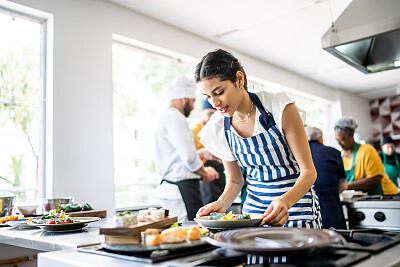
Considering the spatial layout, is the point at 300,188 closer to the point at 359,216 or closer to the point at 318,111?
the point at 359,216

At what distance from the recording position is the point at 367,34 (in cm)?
238

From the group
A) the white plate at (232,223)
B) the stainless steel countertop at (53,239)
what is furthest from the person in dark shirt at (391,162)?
the stainless steel countertop at (53,239)

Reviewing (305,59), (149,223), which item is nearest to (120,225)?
(149,223)

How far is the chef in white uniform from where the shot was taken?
9.07 feet

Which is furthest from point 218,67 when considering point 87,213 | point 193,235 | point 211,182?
point 211,182

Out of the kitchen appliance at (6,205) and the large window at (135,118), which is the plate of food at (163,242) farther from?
the large window at (135,118)

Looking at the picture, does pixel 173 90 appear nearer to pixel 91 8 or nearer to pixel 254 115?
pixel 91 8

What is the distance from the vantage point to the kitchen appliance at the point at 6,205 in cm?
192

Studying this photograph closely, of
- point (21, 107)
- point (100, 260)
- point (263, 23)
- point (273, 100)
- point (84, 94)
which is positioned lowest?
point (100, 260)

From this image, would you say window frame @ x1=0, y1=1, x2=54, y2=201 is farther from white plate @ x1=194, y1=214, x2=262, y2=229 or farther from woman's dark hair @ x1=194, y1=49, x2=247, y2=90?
white plate @ x1=194, y1=214, x2=262, y2=229

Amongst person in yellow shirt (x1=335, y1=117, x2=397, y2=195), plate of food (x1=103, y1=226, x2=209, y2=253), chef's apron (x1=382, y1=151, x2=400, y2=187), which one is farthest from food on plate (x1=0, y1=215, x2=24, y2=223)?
chef's apron (x1=382, y1=151, x2=400, y2=187)

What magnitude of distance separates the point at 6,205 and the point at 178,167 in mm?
1243

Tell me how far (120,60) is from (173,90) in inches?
50.2

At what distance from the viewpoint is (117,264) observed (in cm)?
78
